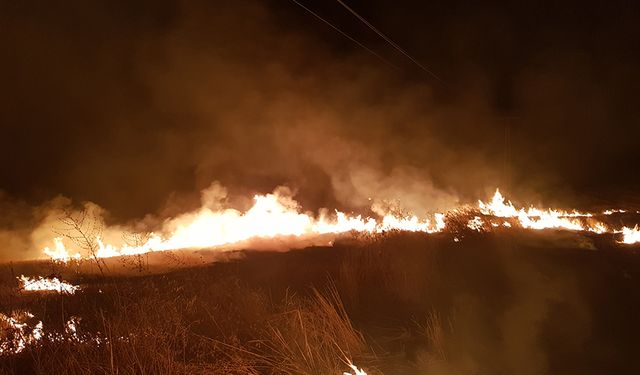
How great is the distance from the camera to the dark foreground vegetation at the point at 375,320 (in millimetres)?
3984

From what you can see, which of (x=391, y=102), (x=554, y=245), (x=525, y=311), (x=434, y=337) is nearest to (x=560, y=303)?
(x=525, y=311)

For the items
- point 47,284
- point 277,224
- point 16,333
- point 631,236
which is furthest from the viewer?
point 277,224

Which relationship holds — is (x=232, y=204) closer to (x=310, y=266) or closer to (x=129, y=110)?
(x=129, y=110)

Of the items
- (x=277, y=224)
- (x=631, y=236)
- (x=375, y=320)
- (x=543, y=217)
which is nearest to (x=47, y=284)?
(x=375, y=320)

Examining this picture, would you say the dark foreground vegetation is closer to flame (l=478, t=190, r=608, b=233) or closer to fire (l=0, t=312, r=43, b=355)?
fire (l=0, t=312, r=43, b=355)

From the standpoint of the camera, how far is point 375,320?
18.3 feet

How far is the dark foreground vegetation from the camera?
13.1ft

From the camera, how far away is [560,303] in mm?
5598

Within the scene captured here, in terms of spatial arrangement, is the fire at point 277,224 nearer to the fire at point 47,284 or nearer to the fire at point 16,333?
the fire at point 47,284

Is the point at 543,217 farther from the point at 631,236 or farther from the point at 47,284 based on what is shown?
the point at 47,284

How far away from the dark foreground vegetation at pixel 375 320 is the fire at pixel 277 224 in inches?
159

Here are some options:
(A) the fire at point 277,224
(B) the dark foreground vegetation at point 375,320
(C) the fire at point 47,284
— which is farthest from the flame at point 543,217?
(C) the fire at point 47,284

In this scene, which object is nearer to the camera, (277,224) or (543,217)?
(543,217)

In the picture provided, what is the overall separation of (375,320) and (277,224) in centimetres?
767
